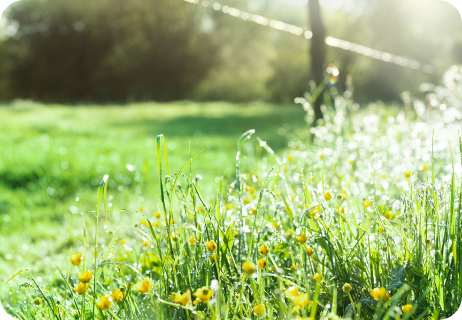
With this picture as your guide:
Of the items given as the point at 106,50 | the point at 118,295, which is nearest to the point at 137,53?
the point at 106,50

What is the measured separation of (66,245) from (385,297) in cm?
265

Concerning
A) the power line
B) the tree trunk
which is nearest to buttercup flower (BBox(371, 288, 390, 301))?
the power line

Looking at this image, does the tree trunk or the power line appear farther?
the tree trunk

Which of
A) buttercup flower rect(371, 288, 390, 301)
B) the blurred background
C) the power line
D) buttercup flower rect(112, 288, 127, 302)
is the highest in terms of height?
the blurred background

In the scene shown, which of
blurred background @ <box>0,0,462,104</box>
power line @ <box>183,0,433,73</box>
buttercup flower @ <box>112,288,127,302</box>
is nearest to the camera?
buttercup flower @ <box>112,288,127,302</box>

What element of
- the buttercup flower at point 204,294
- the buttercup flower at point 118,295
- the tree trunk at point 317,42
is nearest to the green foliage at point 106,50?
the tree trunk at point 317,42

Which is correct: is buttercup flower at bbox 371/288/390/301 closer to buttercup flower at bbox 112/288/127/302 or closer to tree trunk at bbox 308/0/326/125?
buttercup flower at bbox 112/288/127/302

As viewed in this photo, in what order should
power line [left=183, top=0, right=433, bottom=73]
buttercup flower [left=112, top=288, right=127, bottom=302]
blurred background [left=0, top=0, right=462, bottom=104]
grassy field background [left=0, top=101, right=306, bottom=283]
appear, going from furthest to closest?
blurred background [left=0, top=0, right=462, bottom=104] → grassy field background [left=0, top=101, right=306, bottom=283] → power line [left=183, top=0, right=433, bottom=73] → buttercup flower [left=112, top=288, right=127, bottom=302]

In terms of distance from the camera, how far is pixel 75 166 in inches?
192

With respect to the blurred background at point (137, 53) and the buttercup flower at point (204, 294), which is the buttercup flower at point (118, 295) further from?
the blurred background at point (137, 53)

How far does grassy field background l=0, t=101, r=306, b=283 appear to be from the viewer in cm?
312

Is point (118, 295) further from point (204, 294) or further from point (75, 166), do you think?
point (75, 166)

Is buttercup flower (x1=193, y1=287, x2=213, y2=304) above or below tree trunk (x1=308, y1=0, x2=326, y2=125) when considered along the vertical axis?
below

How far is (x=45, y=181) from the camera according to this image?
454 cm
